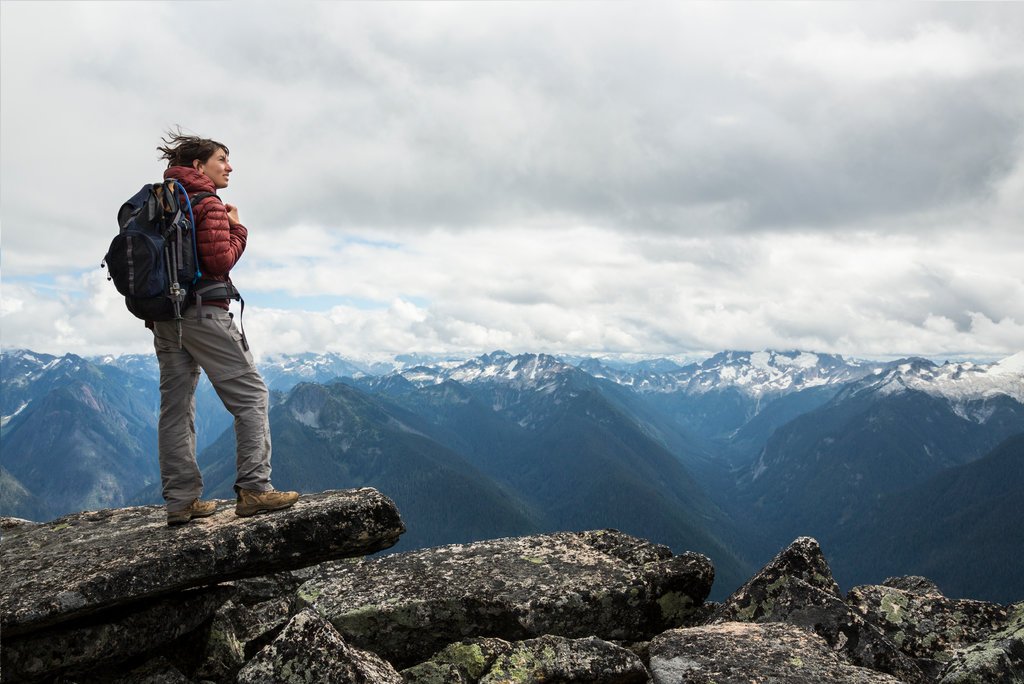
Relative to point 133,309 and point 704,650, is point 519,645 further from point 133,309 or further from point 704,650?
point 133,309

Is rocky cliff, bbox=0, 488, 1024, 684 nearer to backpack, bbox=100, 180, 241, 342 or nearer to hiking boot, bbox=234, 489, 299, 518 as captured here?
hiking boot, bbox=234, 489, 299, 518

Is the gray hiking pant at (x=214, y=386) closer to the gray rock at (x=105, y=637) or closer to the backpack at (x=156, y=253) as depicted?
the backpack at (x=156, y=253)

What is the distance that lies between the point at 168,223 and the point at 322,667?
24.5ft

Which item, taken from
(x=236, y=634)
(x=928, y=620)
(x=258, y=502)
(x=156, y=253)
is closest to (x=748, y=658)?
(x=928, y=620)

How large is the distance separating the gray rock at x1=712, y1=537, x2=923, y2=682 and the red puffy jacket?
1197 centimetres

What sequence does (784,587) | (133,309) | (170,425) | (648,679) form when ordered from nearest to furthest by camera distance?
1. (648,679)
2. (133,309)
3. (170,425)
4. (784,587)

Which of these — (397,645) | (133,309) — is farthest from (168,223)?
(397,645)

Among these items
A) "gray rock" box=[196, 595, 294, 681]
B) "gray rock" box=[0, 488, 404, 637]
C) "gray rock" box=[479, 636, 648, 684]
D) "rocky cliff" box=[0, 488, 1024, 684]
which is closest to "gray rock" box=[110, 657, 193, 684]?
"rocky cliff" box=[0, 488, 1024, 684]

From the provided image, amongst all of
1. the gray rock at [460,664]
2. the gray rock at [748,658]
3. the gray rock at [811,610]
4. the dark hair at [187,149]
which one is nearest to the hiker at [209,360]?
the dark hair at [187,149]

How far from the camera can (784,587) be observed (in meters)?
12.3

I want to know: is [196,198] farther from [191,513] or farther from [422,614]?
[422,614]

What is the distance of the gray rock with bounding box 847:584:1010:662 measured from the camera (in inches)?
490

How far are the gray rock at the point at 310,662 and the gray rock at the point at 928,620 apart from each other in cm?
1080

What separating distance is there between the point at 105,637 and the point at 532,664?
21.7ft
